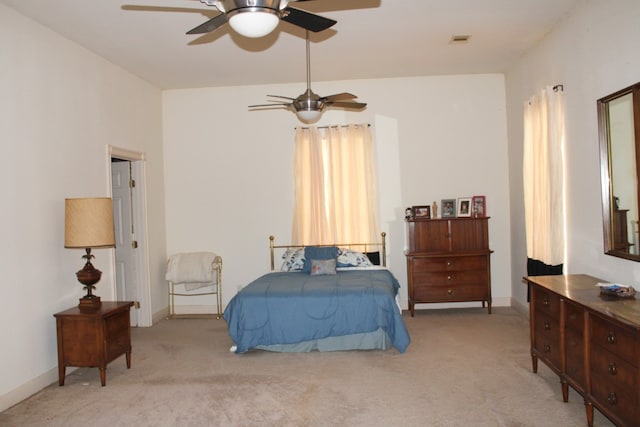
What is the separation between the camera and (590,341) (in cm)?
299

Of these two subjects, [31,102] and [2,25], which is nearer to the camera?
[2,25]

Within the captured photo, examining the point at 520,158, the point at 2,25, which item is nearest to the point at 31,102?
the point at 2,25

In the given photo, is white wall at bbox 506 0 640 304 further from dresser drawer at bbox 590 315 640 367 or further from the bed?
the bed

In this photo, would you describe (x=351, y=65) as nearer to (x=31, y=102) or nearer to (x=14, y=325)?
(x=31, y=102)

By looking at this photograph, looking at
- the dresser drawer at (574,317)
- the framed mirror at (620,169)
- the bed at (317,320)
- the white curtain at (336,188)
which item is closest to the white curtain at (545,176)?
the framed mirror at (620,169)

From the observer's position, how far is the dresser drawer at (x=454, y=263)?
6.03 m

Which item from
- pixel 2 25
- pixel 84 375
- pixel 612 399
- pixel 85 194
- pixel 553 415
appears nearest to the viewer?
pixel 612 399

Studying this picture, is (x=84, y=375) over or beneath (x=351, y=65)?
beneath

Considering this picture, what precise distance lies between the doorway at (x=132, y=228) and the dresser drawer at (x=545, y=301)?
4.36 metres

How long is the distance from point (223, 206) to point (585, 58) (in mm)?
4483

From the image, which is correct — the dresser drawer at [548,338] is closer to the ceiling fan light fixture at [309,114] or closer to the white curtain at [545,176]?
the white curtain at [545,176]

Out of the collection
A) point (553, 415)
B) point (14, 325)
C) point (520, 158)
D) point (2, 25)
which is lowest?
point (553, 415)

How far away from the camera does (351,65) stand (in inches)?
229

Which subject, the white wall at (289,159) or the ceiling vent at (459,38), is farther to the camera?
the white wall at (289,159)
